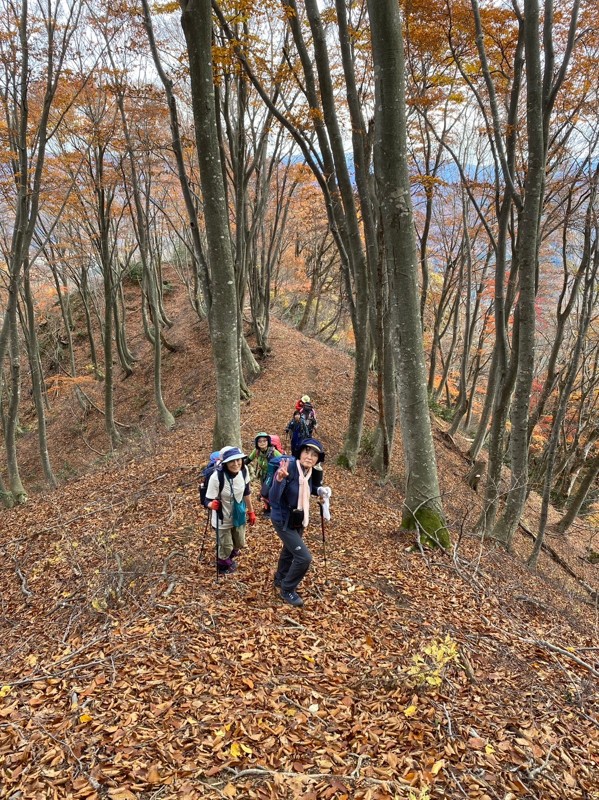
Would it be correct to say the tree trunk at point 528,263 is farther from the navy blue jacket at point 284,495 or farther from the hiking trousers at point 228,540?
the hiking trousers at point 228,540

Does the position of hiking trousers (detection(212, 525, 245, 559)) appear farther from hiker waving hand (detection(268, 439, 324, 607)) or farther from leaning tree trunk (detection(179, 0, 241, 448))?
leaning tree trunk (detection(179, 0, 241, 448))

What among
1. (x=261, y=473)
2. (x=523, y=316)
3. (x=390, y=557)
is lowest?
(x=390, y=557)

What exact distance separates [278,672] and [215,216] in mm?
5369

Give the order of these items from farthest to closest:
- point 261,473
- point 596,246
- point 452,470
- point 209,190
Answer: point 452,470, point 596,246, point 261,473, point 209,190

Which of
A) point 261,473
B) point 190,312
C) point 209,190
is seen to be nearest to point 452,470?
point 261,473

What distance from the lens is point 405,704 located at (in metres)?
3.35

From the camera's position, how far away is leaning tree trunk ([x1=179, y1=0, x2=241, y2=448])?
18.1 feet

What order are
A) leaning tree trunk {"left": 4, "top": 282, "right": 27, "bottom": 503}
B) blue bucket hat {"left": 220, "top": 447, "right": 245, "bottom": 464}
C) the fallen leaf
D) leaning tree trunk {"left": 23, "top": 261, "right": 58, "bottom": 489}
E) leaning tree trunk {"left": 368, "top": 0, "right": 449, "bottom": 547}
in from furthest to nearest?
leaning tree trunk {"left": 23, "top": 261, "right": 58, "bottom": 489}
leaning tree trunk {"left": 4, "top": 282, "right": 27, "bottom": 503}
leaning tree trunk {"left": 368, "top": 0, "right": 449, "bottom": 547}
blue bucket hat {"left": 220, "top": 447, "right": 245, "bottom": 464}
the fallen leaf

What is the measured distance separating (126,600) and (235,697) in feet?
6.41

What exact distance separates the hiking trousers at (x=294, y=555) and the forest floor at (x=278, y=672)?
0.31 m

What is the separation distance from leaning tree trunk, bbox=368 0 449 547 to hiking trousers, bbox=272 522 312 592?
2.28 metres

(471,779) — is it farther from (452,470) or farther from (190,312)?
(190,312)

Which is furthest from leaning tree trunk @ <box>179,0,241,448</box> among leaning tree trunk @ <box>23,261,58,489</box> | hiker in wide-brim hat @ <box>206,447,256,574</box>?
leaning tree trunk @ <box>23,261,58,489</box>

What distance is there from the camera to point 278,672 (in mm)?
3717
